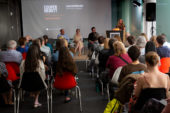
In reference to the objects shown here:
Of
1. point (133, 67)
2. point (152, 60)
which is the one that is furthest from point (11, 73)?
point (152, 60)

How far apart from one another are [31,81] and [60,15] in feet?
29.2

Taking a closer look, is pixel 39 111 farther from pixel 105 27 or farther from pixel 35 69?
pixel 105 27

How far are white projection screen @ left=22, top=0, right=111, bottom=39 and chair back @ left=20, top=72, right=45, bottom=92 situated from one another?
871 cm

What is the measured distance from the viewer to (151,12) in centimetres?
838

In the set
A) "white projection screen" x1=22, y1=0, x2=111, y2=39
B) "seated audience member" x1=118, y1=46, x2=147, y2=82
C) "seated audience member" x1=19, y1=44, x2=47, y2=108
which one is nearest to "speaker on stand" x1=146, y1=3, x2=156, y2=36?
"white projection screen" x1=22, y1=0, x2=111, y2=39

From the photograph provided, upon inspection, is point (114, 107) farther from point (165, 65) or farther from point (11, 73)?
point (11, 73)

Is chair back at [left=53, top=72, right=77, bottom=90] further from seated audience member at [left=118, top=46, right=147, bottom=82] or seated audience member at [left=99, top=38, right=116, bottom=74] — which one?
seated audience member at [left=99, top=38, right=116, bottom=74]

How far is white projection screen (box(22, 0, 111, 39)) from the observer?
Answer: 12.2 metres

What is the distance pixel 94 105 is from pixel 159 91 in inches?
86.0

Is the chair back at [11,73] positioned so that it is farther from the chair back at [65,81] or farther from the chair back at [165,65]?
the chair back at [165,65]

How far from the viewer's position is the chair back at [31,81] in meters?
3.80

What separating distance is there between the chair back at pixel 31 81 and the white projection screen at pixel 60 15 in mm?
8712

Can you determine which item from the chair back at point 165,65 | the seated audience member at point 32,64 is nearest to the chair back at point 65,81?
the seated audience member at point 32,64

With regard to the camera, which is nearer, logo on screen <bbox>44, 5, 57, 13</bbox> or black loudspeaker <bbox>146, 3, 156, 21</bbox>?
black loudspeaker <bbox>146, 3, 156, 21</bbox>
